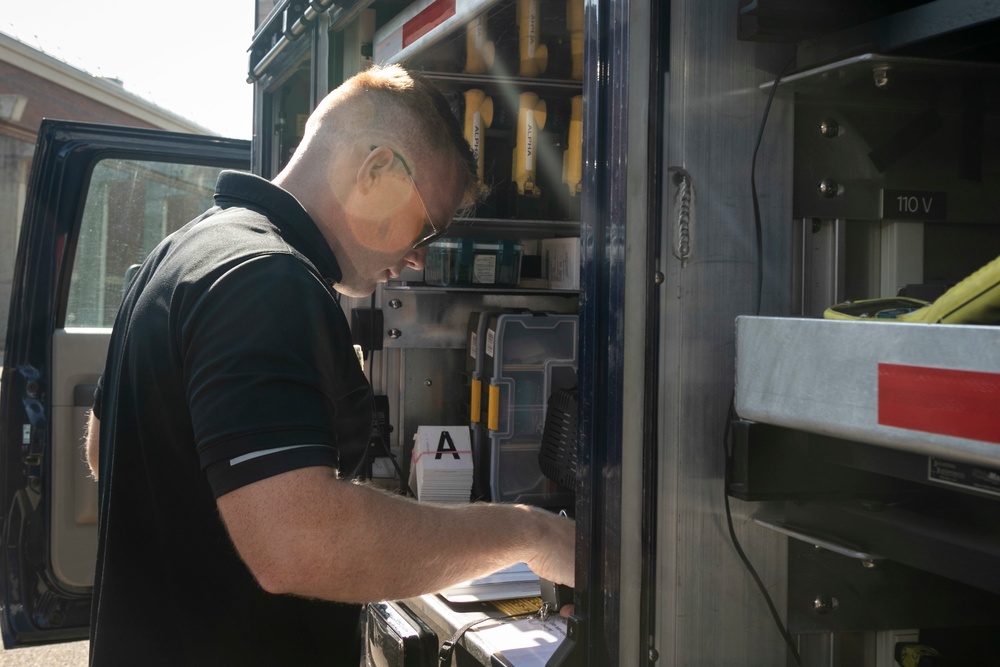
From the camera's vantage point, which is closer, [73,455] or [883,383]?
[883,383]

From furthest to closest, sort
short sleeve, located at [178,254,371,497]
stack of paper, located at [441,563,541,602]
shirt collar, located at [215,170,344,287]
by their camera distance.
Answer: stack of paper, located at [441,563,541,602] → shirt collar, located at [215,170,344,287] → short sleeve, located at [178,254,371,497]

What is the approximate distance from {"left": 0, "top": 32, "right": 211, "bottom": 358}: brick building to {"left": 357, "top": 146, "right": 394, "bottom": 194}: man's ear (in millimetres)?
14025

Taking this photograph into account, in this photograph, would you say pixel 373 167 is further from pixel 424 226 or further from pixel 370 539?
pixel 370 539

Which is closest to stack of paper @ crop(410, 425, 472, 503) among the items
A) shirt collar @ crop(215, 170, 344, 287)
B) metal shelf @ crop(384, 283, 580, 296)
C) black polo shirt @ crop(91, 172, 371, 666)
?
metal shelf @ crop(384, 283, 580, 296)

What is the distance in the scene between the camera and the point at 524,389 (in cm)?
291

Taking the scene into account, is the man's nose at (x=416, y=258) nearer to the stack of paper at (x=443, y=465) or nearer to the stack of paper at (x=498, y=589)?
the stack of paper at (x=498, y=589)

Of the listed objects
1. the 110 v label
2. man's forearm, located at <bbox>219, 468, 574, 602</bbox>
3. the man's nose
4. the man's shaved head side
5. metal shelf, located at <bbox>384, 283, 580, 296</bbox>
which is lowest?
man's forearm, located at <bbox>219, 468, 574, 602</bbox>

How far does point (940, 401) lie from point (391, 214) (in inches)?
44.3

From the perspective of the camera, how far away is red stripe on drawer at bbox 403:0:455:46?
2240 mm

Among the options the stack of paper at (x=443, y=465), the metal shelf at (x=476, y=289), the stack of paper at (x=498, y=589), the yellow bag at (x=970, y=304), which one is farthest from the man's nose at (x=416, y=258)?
the yellow bag at (x=970, y=304)

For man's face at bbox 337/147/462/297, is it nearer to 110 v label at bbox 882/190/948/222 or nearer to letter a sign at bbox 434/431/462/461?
110 v label at bbox 882/190/948/222

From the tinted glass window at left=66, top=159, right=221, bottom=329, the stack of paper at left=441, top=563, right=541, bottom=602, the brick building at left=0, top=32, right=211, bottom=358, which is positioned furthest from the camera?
the brick building at left=0, top=32, right=211, bottom=358

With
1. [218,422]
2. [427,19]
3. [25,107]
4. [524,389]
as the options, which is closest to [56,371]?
[524,389]

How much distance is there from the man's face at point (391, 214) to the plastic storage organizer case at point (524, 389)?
99 centimetres
